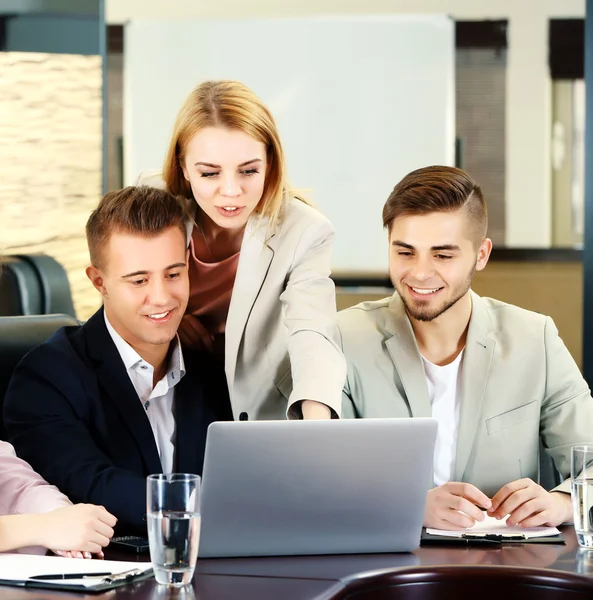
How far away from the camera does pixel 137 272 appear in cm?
188

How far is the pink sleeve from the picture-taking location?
155 cm

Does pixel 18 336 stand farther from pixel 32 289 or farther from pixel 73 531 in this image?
pixel 32 289

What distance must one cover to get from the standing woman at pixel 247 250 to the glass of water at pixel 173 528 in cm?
73

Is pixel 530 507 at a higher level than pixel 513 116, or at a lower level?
lower

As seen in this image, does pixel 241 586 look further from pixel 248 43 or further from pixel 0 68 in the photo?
pixel 248 43

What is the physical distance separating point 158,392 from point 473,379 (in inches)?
25.0

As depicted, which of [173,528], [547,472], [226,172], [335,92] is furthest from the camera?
[335,92]

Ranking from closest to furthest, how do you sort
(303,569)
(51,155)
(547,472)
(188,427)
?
(303,569) → (188,427) → (547,472) → (51,155)

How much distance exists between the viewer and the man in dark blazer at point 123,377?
1.71 m

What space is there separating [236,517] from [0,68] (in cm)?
256

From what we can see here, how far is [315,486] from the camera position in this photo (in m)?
1.38

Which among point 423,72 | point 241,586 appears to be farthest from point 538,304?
point 241,586

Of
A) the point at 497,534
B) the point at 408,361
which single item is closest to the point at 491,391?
the point at 408,361

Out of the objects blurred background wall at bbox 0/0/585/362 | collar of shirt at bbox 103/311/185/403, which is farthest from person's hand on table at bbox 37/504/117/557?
blurred background wall at bbox 0/0/585/362
